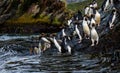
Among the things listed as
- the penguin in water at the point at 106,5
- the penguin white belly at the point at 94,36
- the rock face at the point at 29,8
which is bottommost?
the penguin white belly at the point at 94,36

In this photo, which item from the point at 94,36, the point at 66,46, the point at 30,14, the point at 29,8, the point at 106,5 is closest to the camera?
the point at 94,36

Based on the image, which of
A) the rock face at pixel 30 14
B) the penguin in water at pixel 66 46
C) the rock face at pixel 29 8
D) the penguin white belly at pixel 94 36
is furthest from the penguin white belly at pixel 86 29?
the rock face at pixel 29 8

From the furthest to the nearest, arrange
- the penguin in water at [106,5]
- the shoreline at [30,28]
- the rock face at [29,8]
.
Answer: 1. the rock face at [29,8]
2. the shoreline at [30,28]
3. the penguin in water at [106,5]

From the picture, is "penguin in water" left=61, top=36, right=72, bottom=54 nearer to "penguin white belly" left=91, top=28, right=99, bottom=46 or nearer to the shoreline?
"penguin white belly" left=91, top=28, right=99, bottom=46

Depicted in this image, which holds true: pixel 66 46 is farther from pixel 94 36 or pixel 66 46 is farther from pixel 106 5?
pixel 106 5

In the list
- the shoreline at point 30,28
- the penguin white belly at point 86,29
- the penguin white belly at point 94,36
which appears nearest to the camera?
the penguin white belly at point 94,36

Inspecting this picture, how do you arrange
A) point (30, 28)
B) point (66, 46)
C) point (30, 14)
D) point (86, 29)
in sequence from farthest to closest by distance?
point (30, 14), point (30, 28), point (86, 29), point (66, 46)

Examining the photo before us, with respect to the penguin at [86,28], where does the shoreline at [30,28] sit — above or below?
above

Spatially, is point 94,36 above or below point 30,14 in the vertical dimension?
below

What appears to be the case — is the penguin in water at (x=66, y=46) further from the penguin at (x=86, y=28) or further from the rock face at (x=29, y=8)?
the rock face at (x=29, y=8)

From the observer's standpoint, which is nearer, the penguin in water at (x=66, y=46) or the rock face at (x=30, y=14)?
the penguin in water at (x=66, y=46)

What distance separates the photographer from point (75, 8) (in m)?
57.8

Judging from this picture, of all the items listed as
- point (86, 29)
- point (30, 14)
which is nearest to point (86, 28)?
point (86, 29)

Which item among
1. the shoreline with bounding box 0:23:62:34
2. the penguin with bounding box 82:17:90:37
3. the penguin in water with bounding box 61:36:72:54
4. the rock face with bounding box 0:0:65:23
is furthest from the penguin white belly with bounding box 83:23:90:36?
the rock face with bounding box 0:0:65:23
